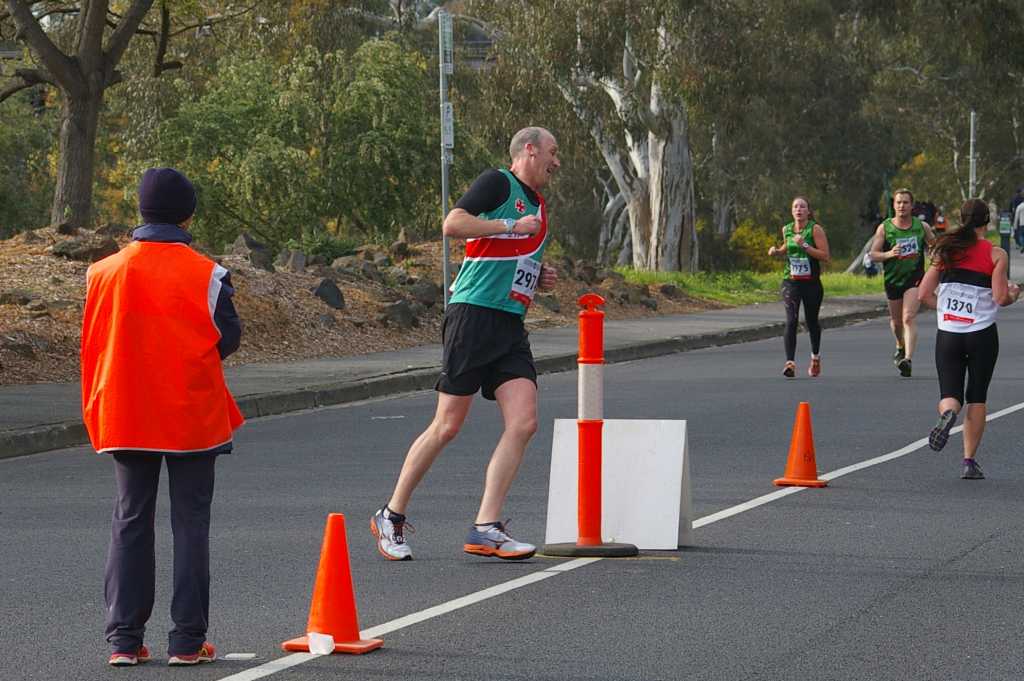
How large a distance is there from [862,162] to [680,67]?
29436 millimetres

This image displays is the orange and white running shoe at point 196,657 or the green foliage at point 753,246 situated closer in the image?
the orange and white running shoe at point 196,657

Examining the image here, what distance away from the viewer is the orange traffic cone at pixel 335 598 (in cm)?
650

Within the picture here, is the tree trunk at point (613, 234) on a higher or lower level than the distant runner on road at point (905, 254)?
lower

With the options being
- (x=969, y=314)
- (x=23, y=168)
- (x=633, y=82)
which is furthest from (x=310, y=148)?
(x=969, y=314)

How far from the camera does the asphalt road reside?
6.61m

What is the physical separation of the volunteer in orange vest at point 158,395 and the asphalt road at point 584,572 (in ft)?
0.85

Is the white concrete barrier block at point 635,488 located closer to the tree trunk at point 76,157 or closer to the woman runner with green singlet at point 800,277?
the woman runner with green singlet at point 800,277

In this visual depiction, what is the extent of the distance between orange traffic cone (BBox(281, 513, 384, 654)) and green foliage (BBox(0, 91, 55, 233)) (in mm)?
44181

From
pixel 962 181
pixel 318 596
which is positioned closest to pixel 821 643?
pixel 318 596

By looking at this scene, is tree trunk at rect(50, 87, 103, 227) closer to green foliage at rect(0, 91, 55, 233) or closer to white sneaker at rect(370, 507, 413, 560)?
white sneaker at rect(370, 507, 413, 560)

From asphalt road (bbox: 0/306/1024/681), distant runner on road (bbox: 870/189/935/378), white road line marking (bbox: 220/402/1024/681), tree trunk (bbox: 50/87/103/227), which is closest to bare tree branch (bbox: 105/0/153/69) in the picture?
tree trunk (bbox: 50/87/103/227)

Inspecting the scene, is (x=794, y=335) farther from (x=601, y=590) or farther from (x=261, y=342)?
(x=601, y=590)

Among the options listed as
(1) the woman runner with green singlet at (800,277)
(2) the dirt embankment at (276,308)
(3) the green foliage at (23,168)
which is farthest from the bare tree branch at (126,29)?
(3) the green foliage at (23,168)

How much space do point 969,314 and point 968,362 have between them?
1.00 feet
